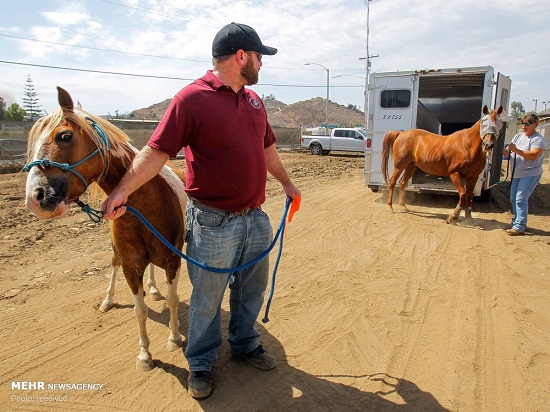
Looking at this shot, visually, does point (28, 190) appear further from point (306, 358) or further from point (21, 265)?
point (21, 265)

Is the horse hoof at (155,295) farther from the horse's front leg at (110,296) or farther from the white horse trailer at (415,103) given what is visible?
the white horse trailer at (415,103)

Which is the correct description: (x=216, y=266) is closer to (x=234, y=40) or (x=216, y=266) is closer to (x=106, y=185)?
(x=106, y=185)

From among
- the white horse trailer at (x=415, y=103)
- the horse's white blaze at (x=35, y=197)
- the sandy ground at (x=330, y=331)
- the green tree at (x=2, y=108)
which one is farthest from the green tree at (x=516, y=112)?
the green tree at (x=2, y=108)

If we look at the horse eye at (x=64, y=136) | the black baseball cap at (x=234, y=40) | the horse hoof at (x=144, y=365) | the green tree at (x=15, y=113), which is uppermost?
the green tree at (x=15, y=113)

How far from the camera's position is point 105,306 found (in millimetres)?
3723

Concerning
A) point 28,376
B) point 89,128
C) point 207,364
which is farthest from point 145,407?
point 89,128

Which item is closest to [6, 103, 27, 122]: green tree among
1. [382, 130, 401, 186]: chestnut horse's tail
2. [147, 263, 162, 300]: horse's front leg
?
[382, 130, 401, 186]: chestnut horse's tail

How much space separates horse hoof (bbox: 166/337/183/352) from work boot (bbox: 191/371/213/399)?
558 mm

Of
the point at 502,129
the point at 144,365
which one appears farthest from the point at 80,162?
the point at 502,129

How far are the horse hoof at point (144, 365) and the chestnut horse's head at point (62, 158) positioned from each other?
1.43 metres

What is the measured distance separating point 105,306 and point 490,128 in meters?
6.62

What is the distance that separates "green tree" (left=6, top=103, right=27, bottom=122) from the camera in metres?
46.2

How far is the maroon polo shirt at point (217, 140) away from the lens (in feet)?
7.00

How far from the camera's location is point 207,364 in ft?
8.48
